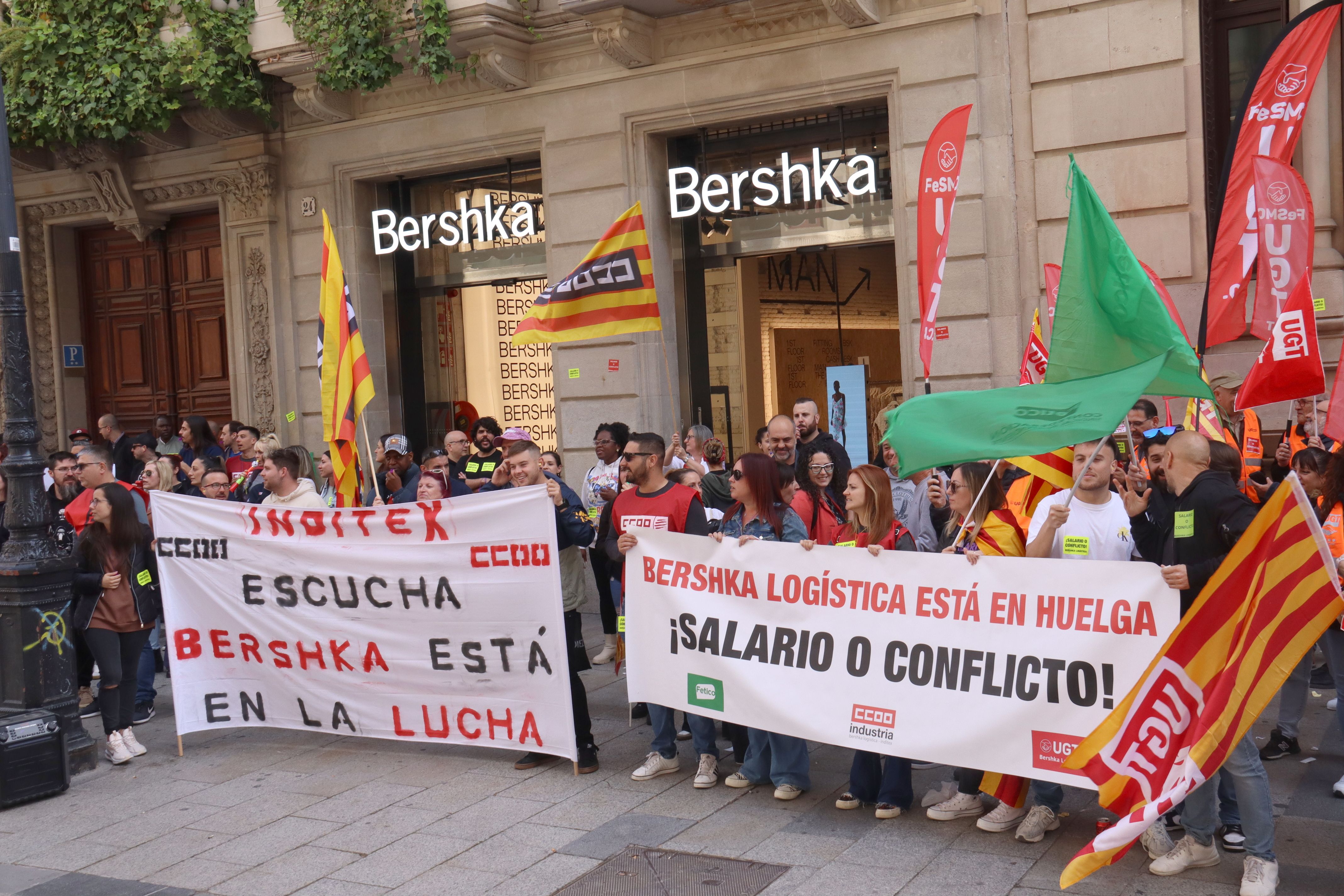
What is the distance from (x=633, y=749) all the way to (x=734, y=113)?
7263 mm

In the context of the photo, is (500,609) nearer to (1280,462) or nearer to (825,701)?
(825,701)

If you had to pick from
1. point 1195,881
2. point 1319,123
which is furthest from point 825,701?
point 1319,123

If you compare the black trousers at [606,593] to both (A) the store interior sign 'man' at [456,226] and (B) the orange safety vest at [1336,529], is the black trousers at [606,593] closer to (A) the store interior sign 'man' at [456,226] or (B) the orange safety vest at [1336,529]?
(B) the orange safety vest at [1336,529]

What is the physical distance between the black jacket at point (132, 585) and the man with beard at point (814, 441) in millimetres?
4174

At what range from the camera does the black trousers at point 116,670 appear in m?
7.70

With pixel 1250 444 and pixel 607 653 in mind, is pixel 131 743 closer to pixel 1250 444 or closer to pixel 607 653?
pixel 607 653

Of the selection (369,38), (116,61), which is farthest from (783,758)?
(116,61)

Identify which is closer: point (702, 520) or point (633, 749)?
point (702, 520)

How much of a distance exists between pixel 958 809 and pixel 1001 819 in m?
0.23

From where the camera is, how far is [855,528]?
20.4 feet

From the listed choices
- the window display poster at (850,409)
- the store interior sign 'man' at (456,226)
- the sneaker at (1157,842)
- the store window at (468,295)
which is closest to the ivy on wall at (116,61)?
the store interior sign 'man' at (456,226)

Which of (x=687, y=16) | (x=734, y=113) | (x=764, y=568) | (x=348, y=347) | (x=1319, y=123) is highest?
(x=687, y=16)

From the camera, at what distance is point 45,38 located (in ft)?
43.8

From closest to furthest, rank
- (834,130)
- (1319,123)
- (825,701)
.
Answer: (825,701) < (1319,123) < (834,130)
